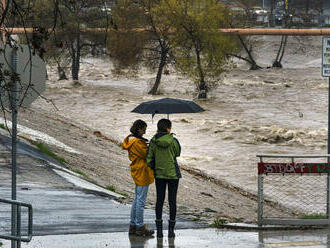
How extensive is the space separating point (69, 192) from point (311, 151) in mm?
22060

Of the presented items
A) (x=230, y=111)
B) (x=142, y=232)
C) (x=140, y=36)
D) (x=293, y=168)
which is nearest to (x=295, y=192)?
(x=293, y=168)

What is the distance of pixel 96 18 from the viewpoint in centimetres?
7244

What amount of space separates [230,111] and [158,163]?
133ft

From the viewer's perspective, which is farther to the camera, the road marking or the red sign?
the red sign

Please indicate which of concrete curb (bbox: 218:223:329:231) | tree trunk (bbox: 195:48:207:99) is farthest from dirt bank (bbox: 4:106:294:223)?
tree trunk (bbox: 195:48:207:99)

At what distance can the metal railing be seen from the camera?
1240 cm

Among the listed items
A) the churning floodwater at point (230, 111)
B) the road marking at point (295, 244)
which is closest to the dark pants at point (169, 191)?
the road marking at point (295, 244)

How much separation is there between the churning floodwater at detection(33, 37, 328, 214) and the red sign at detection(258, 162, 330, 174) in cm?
1184

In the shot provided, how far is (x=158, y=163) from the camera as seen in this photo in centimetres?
1114

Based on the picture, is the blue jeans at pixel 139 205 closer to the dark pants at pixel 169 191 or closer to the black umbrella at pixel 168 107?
the dark pants at pixel 169 191

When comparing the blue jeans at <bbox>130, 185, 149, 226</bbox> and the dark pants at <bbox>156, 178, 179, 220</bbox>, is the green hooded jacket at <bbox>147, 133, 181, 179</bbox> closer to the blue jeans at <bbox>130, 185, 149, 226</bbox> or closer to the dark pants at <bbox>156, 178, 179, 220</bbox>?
the dark pants at <bbox>156, 178, 179, 220</bbox>

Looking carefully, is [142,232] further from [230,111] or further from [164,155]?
[230,111]

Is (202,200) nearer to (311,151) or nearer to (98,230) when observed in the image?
(98,230)

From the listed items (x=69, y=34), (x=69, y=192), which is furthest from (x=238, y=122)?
(x=69, y=192)
